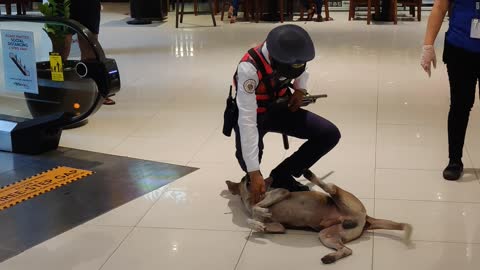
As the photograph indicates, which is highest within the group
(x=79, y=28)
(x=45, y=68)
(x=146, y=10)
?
(x=79, y=28)

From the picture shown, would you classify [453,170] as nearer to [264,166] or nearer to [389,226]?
[389,226]

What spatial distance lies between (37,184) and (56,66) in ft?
3.27

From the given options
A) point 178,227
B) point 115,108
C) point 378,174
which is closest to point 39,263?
point 178,227

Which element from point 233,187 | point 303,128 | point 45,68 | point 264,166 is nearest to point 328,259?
point 303,128

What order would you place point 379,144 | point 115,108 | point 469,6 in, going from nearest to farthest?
point 469,6
point 379,144
point 115,108

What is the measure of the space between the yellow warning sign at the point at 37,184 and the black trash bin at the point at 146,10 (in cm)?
734

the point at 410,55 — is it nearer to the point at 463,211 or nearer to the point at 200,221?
the point at 463,211

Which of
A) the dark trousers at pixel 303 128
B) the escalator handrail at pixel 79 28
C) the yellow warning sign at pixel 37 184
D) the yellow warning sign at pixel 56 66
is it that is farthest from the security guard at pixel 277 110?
the yellow warning sign at pixel 56 66

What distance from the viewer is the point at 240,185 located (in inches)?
128

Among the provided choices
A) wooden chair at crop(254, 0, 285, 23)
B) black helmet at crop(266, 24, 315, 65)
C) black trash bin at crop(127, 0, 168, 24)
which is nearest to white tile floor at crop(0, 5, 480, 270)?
black helmet at crop(266, 24, 315, 65)

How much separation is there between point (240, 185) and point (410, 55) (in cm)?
464

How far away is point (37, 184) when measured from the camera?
11.9 ft

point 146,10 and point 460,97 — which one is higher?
point 146,10

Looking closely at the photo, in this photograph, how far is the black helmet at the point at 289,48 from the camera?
2.77 metres
